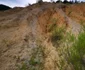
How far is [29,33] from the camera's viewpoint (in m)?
13.5

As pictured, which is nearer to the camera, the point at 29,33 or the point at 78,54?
the point at 78,54

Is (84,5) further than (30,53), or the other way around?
(84,5)

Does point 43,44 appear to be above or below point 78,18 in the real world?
below

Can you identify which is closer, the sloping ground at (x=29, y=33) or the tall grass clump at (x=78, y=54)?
the tall grass clump at (x=78, y=54)

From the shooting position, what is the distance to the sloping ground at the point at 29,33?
467 inches

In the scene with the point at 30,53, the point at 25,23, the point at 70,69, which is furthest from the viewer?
the point at 25,23

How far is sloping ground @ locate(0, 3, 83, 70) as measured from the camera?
1185cm

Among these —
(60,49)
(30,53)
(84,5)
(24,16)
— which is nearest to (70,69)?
(60,49)

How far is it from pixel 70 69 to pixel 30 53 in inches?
89.3

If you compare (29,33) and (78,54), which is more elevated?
(29,33)

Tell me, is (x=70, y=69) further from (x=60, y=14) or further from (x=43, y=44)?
(x=60, y=14)

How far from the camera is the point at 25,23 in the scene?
47.6 ft

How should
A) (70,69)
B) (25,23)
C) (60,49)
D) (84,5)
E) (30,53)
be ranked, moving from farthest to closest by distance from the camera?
1. (84,5)
2. (25,23)
3. (30,53)
4. (60,49)
5. (70,69)

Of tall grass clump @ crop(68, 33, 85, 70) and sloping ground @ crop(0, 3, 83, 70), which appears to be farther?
sloping ground @ crop(0, 3, 83, 70)
